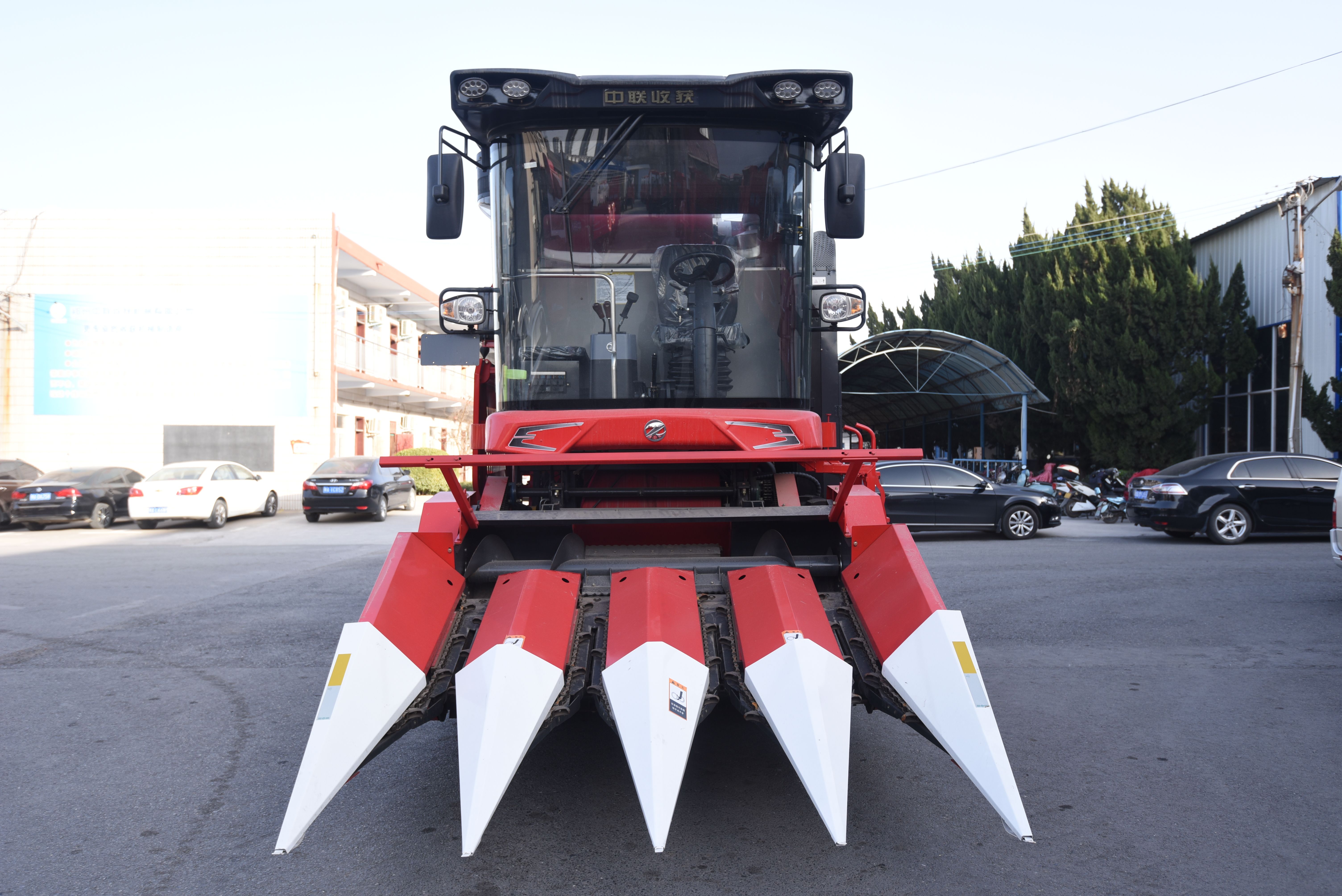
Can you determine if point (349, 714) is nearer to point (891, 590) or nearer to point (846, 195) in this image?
point (891, 590)

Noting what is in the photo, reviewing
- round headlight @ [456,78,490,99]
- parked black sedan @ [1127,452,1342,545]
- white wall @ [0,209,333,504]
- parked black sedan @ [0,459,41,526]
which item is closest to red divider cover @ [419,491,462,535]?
round headlight @ [456,78,490,99]

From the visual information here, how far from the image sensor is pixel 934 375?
26.0 m

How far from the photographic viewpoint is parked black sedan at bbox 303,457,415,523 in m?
20.1

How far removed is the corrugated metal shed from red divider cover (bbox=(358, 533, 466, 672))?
19.6m

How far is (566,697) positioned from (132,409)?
27.9 m

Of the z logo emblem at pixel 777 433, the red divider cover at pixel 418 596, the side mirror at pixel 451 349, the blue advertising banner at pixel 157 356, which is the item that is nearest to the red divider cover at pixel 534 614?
the red divider cover at pixel 418 596

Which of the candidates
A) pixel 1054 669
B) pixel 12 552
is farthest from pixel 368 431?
A: pixel 1054 669

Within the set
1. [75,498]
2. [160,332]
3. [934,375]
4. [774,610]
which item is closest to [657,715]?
[774,610]

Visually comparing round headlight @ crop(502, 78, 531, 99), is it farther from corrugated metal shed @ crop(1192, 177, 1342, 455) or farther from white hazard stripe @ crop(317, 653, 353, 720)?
corrugated metal shed @ crop(1192, 177, 1342, 455)

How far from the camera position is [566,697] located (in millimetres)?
3459

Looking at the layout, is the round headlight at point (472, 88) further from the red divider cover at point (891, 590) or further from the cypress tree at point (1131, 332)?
the cypress tree at point (1131, 332)

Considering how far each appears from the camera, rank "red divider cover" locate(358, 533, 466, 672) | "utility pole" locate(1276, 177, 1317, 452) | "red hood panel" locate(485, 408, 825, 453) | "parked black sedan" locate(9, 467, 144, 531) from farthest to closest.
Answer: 1. "parked black sedan" locate(9, 467, 144, 531)
2. "utility pole" locate(1276, 177, 1317, 452)
3. "red hood panel" locate(485, 408, 825, 453)
4. "red divider cover" locate(358, 533, 466, 672)

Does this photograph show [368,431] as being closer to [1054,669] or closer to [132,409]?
[132,409]

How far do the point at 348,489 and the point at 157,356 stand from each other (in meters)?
10.9
